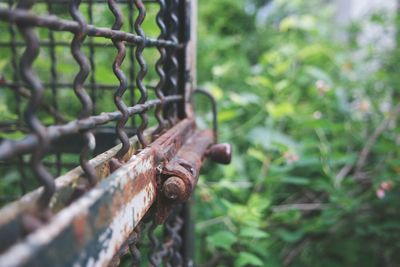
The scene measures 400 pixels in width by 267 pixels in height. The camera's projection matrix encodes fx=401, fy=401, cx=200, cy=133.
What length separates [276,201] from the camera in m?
1.81

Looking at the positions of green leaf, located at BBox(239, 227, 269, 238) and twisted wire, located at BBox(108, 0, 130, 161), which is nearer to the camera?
twisted wire, located at BBox(108, 0, 130, 161)

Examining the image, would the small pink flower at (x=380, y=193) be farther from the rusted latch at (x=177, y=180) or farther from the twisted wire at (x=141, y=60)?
the twisted wire at (x=141, y=60)

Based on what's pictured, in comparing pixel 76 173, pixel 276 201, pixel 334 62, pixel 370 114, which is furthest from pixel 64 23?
pixel 334 62

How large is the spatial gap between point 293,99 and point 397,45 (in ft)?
2.63

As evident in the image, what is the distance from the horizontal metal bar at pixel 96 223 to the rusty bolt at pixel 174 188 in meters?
0.02

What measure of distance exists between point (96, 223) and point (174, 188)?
0.23 metres

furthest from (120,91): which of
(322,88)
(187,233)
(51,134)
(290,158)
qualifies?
(322,88)

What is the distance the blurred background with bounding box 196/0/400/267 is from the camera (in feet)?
4.92

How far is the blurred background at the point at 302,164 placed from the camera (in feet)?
4.92

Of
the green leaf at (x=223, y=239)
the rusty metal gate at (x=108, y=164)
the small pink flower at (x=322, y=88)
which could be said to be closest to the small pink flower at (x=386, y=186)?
the small pink flower at (x=322, y=88)

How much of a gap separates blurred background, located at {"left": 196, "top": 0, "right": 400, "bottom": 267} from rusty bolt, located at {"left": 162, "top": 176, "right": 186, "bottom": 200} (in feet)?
2.05

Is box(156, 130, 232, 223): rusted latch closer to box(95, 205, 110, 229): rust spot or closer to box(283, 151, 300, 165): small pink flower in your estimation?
→ box(95, 205, 110, 229): rust spot

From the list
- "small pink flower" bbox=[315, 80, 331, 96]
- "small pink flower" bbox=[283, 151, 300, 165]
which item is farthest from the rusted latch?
"small pink flower" bbox=[315, 80, 331, 96]

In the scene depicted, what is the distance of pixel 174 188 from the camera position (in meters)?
0.62
